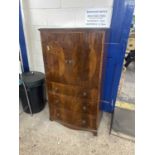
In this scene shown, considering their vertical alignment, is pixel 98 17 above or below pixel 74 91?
above

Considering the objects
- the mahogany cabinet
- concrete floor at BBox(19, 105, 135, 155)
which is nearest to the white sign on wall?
the mahogany cabinet

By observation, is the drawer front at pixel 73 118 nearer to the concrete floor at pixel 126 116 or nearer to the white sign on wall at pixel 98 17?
the concrete floor at pixel 126 116

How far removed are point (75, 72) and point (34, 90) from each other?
2.60 ft

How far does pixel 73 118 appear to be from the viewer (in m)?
1.86

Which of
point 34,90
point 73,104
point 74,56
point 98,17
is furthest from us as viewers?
point 34,90

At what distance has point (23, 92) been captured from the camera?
2.01 m

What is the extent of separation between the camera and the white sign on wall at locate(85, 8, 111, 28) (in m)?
1.63

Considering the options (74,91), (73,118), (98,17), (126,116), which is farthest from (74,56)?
(126,116)

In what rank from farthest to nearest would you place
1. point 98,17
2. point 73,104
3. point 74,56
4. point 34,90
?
point 34,90 → point 73,104 → point 98,17 → point 74,56

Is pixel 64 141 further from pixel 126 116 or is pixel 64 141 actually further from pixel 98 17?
pixel 98 17
